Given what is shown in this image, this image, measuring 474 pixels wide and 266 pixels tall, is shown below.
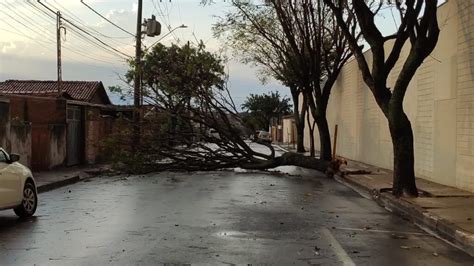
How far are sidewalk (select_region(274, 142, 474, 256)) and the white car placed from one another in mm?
7635

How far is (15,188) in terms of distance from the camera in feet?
38.3

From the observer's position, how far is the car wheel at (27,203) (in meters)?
12.0

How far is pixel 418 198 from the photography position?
14.2m

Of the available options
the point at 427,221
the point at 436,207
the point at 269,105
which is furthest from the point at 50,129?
the point at 269,105

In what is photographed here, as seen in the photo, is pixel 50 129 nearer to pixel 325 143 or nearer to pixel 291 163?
pixel 291 163

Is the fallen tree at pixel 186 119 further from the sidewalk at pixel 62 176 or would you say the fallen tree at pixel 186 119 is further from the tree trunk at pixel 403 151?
the tree trunk at pixel 403 151

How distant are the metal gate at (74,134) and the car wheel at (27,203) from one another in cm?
1546

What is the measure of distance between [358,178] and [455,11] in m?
6.28

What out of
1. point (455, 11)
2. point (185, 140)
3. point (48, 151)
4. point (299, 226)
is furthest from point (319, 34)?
point (299, 226)

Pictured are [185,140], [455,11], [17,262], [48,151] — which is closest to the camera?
[17,262]

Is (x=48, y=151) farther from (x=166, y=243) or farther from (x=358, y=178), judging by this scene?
(x=166, y=243)

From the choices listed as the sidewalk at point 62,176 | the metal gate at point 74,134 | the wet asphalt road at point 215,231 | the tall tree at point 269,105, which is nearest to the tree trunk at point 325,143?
the sidewalk at point 62,176

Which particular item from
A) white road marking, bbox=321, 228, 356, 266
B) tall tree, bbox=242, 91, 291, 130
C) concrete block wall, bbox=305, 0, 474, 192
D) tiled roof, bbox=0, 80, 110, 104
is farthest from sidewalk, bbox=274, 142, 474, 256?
tall tree, bbox=242, 91, 291, 130

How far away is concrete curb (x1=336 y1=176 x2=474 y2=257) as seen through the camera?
9.42 metres
